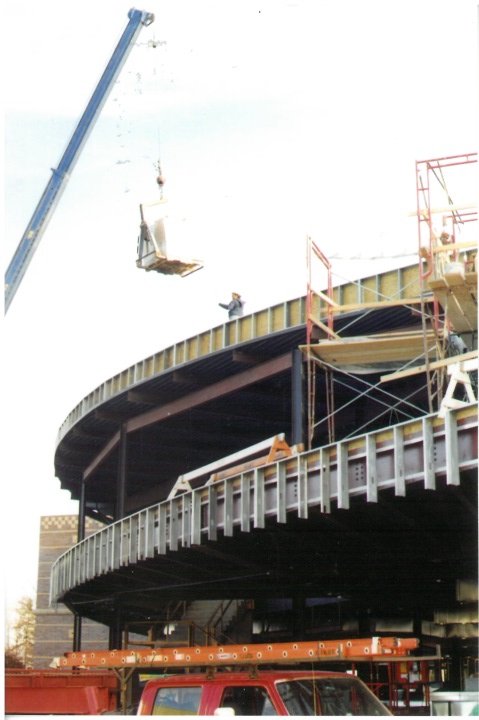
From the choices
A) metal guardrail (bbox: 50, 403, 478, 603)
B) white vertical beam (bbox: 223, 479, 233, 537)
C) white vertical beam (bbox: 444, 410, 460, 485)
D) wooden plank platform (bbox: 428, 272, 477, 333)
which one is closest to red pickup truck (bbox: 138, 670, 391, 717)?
white vertical beam (bbox: 444, 410, 460, 485)

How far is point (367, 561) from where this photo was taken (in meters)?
34.0

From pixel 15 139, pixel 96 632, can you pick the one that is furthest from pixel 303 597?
pixel 96 632

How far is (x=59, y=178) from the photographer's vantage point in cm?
2741

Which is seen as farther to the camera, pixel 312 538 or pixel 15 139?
pixel 312 538

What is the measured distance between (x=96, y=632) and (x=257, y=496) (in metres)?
43.1

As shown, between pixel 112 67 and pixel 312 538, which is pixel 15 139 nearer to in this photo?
pixel 112 67

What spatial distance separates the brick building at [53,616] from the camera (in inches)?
2591

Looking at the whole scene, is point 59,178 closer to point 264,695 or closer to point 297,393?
point 297,393

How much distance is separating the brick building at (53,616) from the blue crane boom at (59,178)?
140 feet

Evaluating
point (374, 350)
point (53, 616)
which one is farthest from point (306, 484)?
point (53, 616)

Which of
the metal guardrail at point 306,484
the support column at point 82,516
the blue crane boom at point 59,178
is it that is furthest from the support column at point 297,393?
the support column at point 82,516

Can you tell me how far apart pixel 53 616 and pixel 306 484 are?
43852 mm

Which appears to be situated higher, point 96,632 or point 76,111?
point 76,111

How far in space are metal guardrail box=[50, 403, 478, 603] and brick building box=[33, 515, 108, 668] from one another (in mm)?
25364
